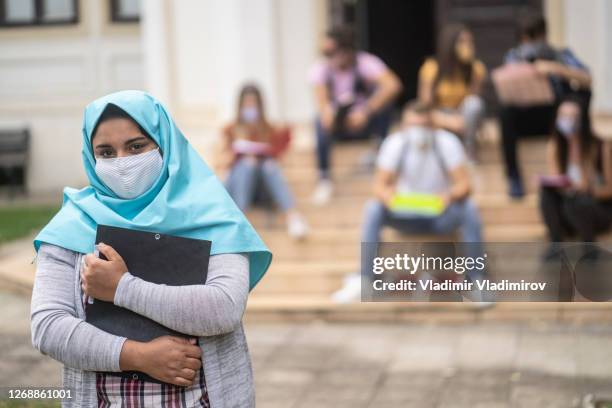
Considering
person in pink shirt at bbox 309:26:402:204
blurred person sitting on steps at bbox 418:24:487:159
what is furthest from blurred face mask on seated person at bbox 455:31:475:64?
person in pink shirt at bbox 309:26:402:204

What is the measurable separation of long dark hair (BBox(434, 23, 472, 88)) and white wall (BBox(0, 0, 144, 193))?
609 centimetres

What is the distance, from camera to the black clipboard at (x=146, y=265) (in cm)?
309

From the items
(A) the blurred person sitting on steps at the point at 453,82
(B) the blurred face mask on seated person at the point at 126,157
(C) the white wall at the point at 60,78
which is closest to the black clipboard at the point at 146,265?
(B) the blurred face mask on seated person at the point at 126,157

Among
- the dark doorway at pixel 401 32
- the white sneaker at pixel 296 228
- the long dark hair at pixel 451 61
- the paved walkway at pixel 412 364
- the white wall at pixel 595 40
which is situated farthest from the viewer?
the dark doorway at pixel 401 32

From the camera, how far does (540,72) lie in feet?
32.9

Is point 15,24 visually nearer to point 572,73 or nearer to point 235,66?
point 235,66

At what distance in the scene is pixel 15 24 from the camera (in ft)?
52.0

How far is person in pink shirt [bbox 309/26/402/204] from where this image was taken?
1036cm

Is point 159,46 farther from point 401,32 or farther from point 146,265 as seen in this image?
point 146,265

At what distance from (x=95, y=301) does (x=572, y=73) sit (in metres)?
7.66

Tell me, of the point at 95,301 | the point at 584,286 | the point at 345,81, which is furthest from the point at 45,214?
the point at 95,301

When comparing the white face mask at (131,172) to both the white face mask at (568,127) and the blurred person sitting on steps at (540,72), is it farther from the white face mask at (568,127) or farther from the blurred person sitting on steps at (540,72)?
the blurred person sitting on steps at (540,72)

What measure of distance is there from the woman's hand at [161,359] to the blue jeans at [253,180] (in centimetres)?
686

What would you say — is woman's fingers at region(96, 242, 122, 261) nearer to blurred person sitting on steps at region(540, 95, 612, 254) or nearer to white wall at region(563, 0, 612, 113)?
blurred person sitting on steps at region(540, 95, 612, 254)
